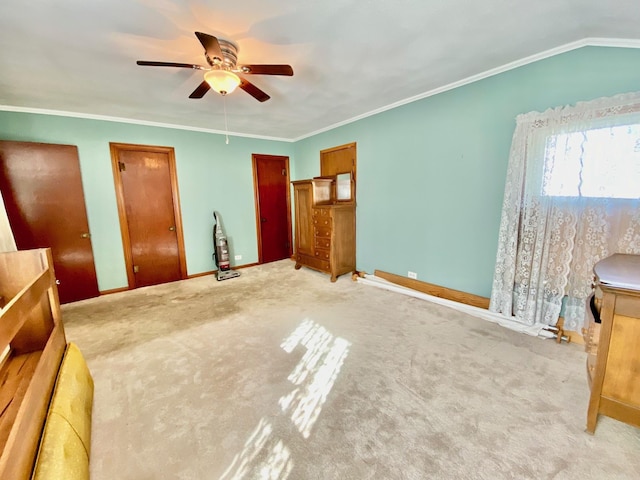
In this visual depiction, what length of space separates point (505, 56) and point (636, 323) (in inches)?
84.4

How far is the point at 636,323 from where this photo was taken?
1.22m

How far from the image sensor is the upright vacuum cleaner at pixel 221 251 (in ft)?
13.6

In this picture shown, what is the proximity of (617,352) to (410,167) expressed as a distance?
2450 millimetres

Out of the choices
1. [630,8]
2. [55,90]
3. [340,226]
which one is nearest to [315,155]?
[340,226]

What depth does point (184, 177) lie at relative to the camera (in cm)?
403

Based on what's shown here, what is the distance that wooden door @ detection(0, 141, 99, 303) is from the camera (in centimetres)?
292

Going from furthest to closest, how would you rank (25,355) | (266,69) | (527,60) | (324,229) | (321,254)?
(321,254)
(324,229)
(527,60)
(266,69)
(25,355)

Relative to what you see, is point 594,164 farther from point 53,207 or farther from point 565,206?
point 53,207

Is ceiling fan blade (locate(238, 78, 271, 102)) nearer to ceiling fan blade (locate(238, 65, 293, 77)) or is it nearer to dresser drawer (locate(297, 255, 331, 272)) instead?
ceiling fan blade (locate(238, 65, 293, 77))

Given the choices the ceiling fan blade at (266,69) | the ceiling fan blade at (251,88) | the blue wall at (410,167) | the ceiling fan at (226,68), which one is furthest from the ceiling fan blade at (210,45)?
the blue wall at (410,167)

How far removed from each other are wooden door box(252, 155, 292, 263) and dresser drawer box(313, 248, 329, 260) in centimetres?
126

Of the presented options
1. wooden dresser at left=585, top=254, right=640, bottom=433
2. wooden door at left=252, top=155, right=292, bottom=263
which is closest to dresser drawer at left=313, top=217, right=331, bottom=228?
wooden door at left=252, top=155, right=292, bottom=263

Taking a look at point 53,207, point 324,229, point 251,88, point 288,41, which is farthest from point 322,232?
point 53,207

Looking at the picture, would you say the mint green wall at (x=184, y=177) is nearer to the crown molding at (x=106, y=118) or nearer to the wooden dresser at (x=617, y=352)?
the crown molding at (x=106, y=118)
